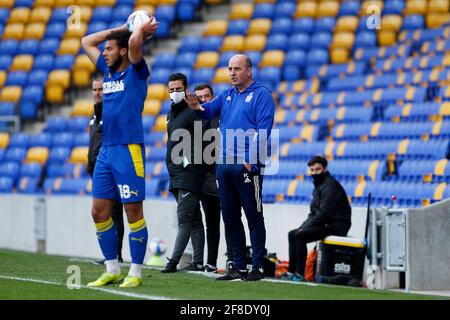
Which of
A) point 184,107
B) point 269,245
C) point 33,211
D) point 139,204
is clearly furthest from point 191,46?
point 139,204

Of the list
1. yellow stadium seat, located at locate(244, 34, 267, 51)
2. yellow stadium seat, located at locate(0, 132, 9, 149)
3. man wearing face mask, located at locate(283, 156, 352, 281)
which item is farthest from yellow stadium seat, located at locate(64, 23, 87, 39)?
man wearing face mask, located at locate(283, 156, 352, 281)

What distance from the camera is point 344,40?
1947 centimetres

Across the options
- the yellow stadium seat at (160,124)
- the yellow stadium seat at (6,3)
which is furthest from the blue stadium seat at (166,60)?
the yellow stadium seat at (6,3)

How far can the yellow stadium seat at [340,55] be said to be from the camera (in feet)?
63.4

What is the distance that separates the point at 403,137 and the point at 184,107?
17.3 ft

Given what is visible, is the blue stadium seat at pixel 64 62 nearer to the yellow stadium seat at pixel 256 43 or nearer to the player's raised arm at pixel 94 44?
the yellow stadium seat at pixel 256 43

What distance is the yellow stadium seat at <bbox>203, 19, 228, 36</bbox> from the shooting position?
861 inches

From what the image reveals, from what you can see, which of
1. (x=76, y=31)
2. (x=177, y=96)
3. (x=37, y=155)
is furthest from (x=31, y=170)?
(x=177, y=96)

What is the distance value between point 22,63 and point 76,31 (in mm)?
1390

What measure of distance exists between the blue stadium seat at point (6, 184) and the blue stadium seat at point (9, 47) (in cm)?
460

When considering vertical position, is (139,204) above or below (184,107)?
below

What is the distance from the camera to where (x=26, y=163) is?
20.1 metres

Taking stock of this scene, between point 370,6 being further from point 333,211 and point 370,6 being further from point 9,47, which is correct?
point 333,211
